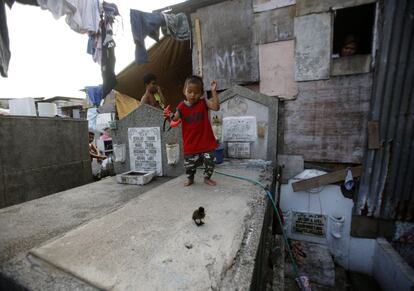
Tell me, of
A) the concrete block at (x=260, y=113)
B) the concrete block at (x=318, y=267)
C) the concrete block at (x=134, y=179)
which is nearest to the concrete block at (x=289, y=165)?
the concrete block at (x=260, y=113)

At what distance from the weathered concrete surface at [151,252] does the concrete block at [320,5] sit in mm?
4845

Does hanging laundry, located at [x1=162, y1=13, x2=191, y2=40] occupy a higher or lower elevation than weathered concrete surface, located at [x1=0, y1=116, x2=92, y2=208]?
higher

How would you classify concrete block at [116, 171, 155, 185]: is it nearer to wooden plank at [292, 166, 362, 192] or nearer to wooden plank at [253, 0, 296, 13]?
wooden plank at [292, 166, 362, 192]

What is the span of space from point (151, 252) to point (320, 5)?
6.00 meters

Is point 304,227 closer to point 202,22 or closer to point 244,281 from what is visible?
point 244,281

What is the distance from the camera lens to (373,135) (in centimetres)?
432

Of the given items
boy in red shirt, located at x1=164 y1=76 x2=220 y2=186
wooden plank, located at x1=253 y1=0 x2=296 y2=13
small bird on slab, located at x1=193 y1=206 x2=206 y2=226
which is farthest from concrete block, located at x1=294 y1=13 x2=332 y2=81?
small bird on slab, located at x1=193 y1=206 x2=206 y2=226

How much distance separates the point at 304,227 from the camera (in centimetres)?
542

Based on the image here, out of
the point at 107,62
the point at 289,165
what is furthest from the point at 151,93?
the point at 289,165

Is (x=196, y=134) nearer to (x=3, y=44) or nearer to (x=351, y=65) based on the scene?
(x=3, y=44)

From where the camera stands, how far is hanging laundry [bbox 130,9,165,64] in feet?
17.6

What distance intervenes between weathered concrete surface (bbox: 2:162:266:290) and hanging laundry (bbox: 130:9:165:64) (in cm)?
467

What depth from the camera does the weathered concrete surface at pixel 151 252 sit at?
140 centimetres

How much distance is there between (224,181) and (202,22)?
5.05 m
